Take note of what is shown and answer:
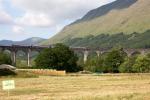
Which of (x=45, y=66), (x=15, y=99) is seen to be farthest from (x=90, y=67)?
(x=15, y=99)

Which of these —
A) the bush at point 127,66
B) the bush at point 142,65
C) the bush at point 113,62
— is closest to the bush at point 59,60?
the bush at point 127,66

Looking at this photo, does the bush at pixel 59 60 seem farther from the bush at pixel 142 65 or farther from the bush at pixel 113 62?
the bush at pixel 142 65

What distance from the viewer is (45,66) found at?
15300 centimetres

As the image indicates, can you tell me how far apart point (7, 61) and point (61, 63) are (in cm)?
5130

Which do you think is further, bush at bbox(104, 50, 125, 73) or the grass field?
bush at bbox(104, 50, 125, 73)

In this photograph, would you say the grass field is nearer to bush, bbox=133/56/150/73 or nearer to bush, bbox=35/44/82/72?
bush, bbox=35/44/82/72

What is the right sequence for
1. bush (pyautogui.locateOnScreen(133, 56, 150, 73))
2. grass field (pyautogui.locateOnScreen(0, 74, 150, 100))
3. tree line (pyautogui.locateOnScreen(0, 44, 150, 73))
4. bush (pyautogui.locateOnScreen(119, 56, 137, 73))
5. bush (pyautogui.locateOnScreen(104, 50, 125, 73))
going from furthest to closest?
bush (pyautogui.locateOnScreen(104, 50, 125, 73)), bush (pyautogui.locateOnScreen(133, 56, 150, 73)), bush (pyautogui.locateOnScreen(119, 56, 137, 73)), tree line (pyautogui.locateOnScreen(0, 44, 150, 73)), grass field (pyautogui.locateOnScreen(0, 74, 150, 100))

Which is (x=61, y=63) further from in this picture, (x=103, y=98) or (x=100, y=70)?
(x=103, y=98)

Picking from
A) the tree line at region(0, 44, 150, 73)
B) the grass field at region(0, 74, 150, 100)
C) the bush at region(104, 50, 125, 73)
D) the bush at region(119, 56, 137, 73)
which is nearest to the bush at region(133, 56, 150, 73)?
the tree line at region(0, 44, 150, 73)

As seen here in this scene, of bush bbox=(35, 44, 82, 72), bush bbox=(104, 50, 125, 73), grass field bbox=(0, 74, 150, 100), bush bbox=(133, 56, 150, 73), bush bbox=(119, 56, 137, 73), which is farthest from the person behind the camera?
bush bbox=(104, 50, 125, 73)

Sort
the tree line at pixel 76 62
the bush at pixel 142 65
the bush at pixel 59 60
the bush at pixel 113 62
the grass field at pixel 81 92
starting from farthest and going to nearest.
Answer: the bush at pixel 113 62 < the bush at pixel 142 65 < the tree line at pixel 76 62 < the bush at pixel 59 60 < the grass field at pixel 81 92

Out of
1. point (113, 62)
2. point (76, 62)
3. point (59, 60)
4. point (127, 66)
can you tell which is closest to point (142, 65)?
point (127, 66)

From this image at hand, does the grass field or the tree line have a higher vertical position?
the tree line

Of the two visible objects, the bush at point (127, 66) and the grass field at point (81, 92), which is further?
the bush at point (127, 66)
